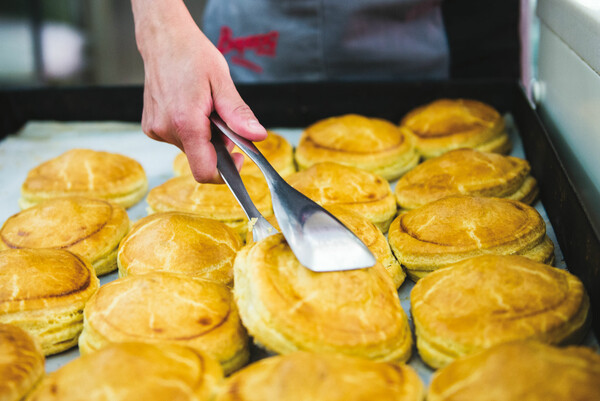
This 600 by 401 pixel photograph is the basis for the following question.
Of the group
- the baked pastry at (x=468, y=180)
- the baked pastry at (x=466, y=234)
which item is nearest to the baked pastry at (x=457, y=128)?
the baked pastry at (x=468, y=180)

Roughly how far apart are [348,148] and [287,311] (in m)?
1.89

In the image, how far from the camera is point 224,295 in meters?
2.06

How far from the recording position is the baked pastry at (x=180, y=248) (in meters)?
2.36

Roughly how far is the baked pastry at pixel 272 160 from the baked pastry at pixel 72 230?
2.39ft

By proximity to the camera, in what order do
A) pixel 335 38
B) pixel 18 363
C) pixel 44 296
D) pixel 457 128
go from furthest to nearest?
pixel 335 38 < pixel 457 128 < pixel 44 296 < pixel 18 363

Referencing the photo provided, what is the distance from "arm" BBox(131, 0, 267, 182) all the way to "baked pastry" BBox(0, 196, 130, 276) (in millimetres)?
501

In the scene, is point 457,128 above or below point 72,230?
above

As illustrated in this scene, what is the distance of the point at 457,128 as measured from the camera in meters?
3.61

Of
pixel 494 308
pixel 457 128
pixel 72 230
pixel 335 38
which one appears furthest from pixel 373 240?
pixel 335 38

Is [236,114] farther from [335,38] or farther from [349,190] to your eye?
[335,38]

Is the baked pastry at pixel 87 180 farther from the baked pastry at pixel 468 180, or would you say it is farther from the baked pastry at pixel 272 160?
the baked pastry at pixel 468 180

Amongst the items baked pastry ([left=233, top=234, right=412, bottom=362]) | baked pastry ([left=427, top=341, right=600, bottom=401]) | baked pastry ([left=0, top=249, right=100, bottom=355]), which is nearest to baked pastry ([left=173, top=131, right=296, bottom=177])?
baked pastry ([left=0, top=249, right=100, bottom=355])

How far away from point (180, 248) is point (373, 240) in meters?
0.81

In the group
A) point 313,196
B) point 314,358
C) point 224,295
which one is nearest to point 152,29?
point 313,196
